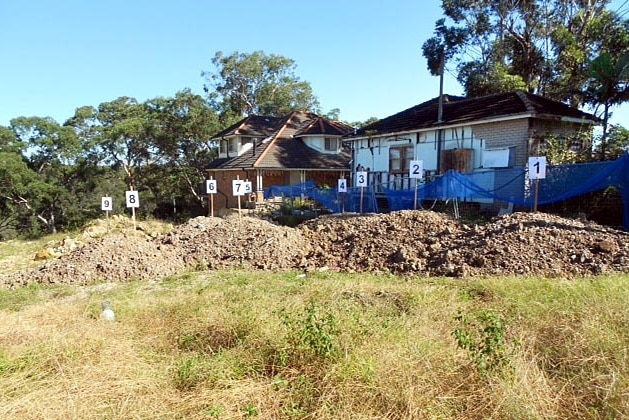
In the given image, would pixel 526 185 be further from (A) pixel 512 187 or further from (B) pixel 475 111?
(B) pixel 475 111

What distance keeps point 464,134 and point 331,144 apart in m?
13.3

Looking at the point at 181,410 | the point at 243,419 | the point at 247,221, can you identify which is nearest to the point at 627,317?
the point at 243,419

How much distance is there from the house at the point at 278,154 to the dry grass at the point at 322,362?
A: 2005cm

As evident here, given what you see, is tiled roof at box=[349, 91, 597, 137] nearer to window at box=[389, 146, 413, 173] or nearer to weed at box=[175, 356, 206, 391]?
window at box=[389, 146, 413, 173]

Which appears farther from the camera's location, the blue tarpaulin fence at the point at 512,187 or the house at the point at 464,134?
the house at the point at 464,134

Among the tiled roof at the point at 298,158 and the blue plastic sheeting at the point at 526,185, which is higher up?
the tiled roof at the point at 298,158

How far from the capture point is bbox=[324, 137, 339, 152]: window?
28781mm

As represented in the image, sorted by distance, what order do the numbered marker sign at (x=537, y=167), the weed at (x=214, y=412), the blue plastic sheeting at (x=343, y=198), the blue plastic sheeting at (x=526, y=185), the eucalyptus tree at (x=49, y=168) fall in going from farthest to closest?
1. the eucalyptus tree at (x=49, y=168)
2. the blue plastic sheeting at (x=343, y=198)
3. the blue plastic sheeting at (x=526, y=185)
4. the numbered marker sign at (x=537, y=167)
5. the weed at (x=214, y=412)

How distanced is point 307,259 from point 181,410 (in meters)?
7.27

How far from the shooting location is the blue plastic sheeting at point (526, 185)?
993 cm

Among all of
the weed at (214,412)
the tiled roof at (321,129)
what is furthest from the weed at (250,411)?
the tiled roof at (321,129)

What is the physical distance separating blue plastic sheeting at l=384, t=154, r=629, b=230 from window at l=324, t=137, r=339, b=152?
1289cm

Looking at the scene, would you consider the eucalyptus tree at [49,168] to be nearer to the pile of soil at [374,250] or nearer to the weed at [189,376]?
the pile of soil at [374,250]

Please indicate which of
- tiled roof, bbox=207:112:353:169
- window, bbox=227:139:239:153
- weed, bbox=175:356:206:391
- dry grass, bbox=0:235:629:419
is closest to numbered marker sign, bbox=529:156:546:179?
dry grass, bbox=0:235:629:419
